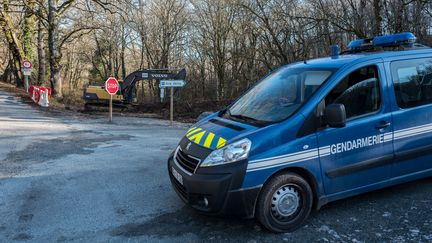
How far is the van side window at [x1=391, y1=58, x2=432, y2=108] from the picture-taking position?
470 cm

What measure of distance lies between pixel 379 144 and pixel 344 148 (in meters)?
A: 0.49

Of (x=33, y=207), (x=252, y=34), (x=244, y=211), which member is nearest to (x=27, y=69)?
(x=252, y=34)

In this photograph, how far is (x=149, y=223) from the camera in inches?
173

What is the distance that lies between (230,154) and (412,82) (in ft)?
8.33

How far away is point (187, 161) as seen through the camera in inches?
168

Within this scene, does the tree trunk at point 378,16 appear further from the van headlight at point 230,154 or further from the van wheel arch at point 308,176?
the van headlight at point 230,154

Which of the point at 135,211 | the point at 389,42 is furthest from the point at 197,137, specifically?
the point at 389,42

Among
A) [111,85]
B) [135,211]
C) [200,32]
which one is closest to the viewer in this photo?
[135,211]

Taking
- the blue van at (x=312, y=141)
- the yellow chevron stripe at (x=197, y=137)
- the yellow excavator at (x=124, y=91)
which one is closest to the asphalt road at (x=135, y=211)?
the blue van at (x=312, y=141)

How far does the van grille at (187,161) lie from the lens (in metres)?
4.11

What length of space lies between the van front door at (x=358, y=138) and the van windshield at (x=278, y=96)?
30cm

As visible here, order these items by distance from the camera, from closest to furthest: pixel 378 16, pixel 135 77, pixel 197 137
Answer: pixel 197 137 < pixel 378 16 < pixel 135 77

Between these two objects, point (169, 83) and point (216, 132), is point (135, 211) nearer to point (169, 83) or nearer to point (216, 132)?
point (216, 132)

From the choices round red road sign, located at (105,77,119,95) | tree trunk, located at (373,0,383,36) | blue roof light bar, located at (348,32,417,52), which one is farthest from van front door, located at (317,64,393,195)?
Answer: tree trunk, located at (373,0,383,36)
